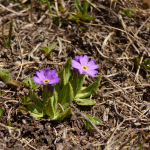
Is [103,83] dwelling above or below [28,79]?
below

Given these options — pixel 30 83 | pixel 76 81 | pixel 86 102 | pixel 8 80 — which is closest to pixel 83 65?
pixel 76 81

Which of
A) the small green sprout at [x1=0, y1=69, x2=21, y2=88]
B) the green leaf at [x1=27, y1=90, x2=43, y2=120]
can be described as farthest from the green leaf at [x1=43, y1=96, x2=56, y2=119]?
the small green sprout at [x1=0, y1=69, x2=21, y2=88]

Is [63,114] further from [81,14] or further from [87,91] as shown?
[81,14]

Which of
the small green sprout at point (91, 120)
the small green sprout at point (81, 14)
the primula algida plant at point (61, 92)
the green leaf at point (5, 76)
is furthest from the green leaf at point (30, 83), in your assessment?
the small green sprout at point (81, 14)

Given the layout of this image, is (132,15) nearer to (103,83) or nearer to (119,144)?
(103,83)

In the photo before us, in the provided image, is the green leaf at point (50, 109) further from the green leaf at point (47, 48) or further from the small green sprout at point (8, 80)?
the green leaf at point (47, 48)

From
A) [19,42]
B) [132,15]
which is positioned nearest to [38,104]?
[19,42]
